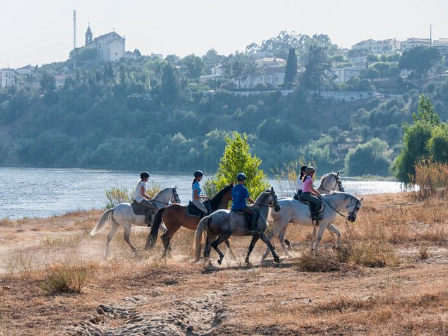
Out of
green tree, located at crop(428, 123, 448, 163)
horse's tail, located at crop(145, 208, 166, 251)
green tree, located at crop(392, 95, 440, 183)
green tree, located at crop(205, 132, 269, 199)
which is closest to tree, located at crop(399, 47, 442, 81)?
green tree, located at crop(392, 95, 440, 183)

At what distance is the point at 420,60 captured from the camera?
188375 millimetres

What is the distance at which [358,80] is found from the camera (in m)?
184

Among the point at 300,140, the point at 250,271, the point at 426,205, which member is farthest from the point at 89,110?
the point at 250,271

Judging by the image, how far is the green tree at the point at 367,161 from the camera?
126m

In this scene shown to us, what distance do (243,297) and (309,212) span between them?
581 cm

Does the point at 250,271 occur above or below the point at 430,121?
below

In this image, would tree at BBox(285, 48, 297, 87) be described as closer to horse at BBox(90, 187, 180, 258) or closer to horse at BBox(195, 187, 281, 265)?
horse at BBox(90, 187, 180, 258)

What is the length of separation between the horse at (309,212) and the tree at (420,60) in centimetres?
17020

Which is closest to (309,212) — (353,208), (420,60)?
(353,208)

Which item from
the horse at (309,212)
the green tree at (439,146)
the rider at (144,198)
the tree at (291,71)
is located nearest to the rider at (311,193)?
the horse at (309,212)

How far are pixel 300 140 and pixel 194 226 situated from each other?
425 feet

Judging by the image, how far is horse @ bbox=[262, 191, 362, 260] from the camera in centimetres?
1975

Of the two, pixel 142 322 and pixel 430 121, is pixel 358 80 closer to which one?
pixel 430 121

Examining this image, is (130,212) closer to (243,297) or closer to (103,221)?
(103,221)
